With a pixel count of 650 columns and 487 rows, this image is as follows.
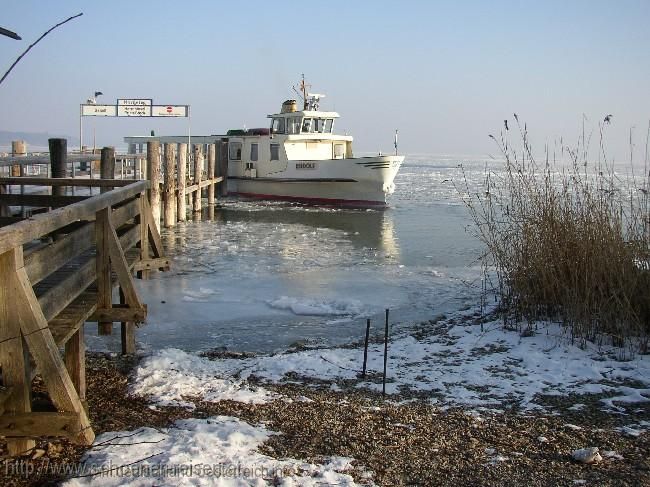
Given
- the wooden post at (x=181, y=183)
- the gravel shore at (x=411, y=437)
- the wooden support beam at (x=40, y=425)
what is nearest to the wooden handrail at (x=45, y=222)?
the wooden support beam at (x=40, y=425)

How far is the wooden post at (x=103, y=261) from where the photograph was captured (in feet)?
15.6

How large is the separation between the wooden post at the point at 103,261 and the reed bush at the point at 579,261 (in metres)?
3.84

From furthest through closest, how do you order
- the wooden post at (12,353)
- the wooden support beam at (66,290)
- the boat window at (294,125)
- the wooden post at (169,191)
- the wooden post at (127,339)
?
the boat window at (294,125) < the wooden post at (169,191) < the wooden post at (127,339) < the wooden support beam at (66,290) < the wooden post at (12,353)

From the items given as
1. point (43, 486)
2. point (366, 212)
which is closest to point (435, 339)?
point (43, 486)

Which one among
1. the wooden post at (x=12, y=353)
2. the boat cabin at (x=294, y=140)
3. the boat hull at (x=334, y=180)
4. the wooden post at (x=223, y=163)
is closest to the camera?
the wooden post at (x=12, y=353)

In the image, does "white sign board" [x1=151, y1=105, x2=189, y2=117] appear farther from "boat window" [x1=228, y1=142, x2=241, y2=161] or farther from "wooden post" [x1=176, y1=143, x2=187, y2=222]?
"boat window" [x1=228, y1=142, x2=241, y2=161]

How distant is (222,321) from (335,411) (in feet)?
12.4

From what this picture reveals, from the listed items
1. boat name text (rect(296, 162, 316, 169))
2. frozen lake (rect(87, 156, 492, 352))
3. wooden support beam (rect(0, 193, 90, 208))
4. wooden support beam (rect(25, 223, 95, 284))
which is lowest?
frozen lake (rect(87, 156, 492, 352))

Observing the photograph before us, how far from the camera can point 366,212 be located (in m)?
24.6

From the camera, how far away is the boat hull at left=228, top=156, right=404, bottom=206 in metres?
25.7

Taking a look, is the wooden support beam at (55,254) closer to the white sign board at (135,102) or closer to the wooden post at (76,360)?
the wooden post at (76,360)

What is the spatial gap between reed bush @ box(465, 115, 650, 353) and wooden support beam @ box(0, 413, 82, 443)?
172 inches

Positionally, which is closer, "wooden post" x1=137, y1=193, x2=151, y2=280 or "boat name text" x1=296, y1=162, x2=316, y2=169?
"wooden post" x1=137, y1=193, x2=151, y2=280

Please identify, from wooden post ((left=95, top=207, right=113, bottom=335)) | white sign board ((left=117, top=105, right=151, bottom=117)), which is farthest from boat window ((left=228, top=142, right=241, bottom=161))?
wooden post ((left=95, top=207, right=113, bottom=335))
